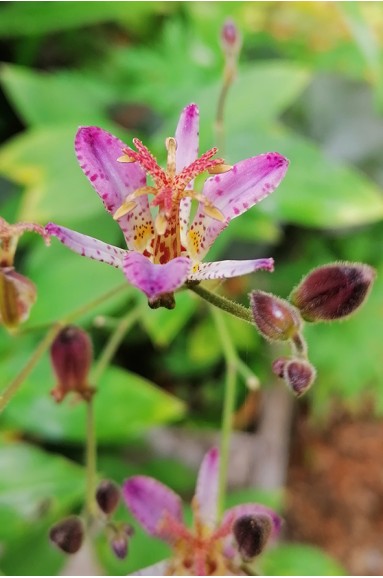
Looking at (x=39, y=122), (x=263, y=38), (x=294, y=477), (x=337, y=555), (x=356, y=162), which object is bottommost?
(x=337, y=555)

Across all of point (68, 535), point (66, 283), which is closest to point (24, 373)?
point (68, 535)

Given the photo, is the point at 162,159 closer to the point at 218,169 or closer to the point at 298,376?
the point at 218,169

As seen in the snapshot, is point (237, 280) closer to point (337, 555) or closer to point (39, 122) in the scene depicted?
point (39, 122)

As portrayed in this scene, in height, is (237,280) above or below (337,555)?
above

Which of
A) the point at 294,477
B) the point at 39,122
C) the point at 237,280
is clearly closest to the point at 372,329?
the point at 237,280

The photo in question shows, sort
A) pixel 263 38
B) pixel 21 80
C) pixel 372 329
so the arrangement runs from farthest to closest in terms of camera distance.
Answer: pixel 263 38
pixel 372 329
pixel 21 80

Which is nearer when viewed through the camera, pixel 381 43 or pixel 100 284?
pixel 100 284

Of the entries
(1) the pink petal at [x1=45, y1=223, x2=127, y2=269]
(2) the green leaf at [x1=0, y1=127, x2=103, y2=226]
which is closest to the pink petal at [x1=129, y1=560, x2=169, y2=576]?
(1) the pink petal at [x1=45, y1=223, x2=127, y2=269]

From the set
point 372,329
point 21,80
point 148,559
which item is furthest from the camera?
point 372,329
